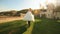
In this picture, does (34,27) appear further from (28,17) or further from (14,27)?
(14,27)

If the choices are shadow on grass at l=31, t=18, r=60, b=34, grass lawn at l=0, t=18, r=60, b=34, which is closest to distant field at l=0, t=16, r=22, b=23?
grass lawn at l=0, t=18, r=60, b=34

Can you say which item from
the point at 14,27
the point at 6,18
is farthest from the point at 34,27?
the point at 6,18

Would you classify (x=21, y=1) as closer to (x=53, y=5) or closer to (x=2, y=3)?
(x=2, y=3)

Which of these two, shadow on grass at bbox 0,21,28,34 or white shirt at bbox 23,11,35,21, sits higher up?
white shirt at bbox 23,11,35,21

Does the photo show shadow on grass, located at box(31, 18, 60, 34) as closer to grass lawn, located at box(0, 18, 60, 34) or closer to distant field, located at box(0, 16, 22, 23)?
grass lawn, located at box(0, 18, 60, 34)

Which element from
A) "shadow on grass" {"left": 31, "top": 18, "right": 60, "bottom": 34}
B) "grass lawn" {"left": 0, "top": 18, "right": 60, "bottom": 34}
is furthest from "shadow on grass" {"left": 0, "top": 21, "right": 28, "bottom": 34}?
"shadow on grass" {"left": 31, "top": 18, "right": 60, "bottom": 34}

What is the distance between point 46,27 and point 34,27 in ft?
0.55

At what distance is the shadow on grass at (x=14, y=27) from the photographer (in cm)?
184

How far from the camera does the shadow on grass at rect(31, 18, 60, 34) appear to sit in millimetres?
1900

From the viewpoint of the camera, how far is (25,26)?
188 cm

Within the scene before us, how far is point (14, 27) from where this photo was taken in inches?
73.7

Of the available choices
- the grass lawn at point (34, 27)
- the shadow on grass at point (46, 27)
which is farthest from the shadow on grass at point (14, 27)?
the shadow on grass at point (46, 27)

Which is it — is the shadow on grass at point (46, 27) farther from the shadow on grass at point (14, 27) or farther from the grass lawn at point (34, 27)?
the shadow on grass at point (14, 27)

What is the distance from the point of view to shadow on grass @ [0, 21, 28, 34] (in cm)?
184
